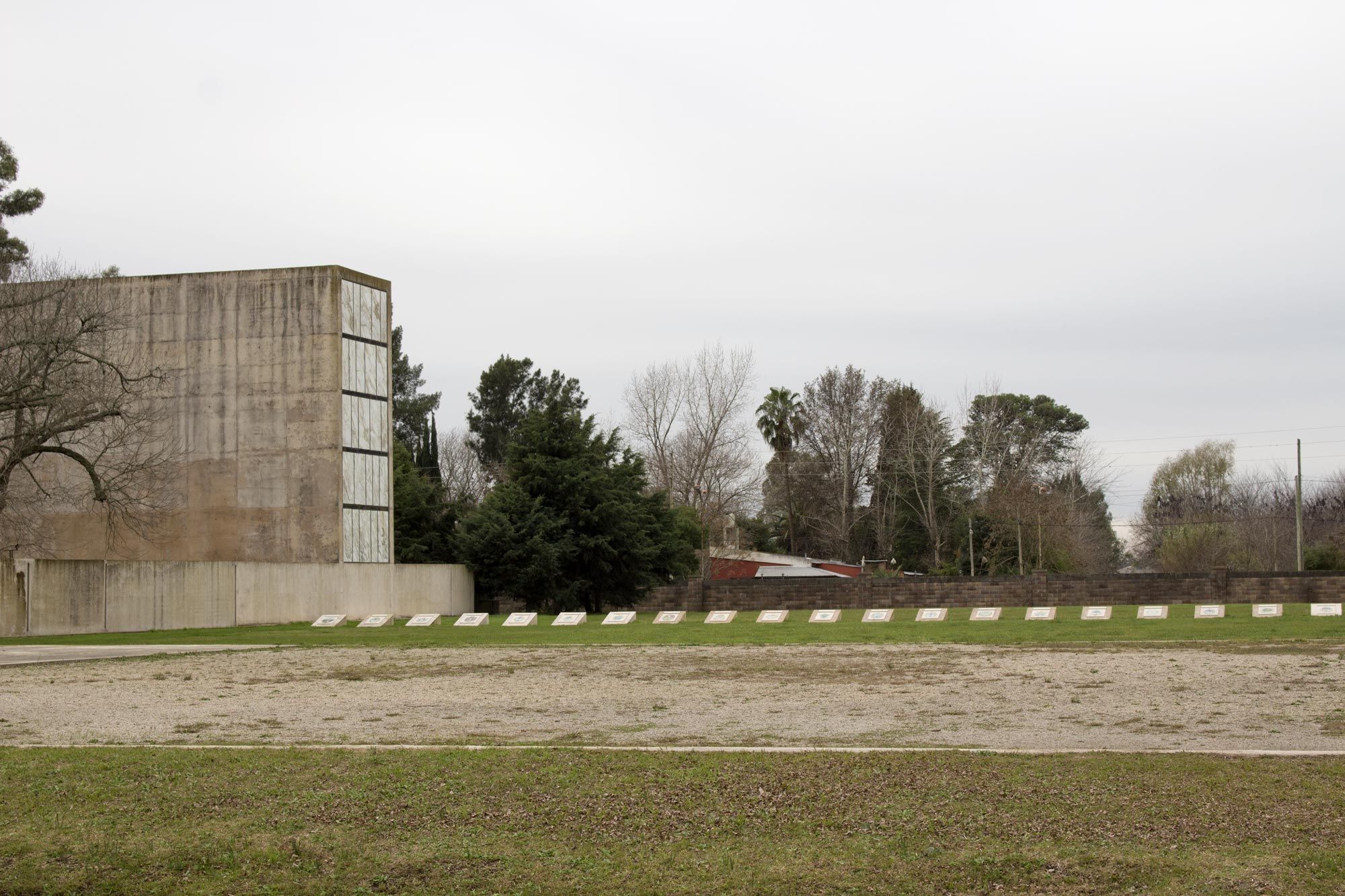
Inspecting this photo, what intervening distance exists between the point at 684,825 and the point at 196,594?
30786mm

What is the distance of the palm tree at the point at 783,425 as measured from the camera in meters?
79.0

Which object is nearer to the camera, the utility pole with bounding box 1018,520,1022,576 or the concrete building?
the concrete building

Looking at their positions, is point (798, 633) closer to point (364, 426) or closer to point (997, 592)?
point (997, 592)

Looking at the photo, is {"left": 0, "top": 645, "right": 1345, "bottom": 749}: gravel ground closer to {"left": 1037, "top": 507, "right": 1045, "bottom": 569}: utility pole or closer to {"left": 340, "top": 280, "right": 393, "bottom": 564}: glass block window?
{"left": 340, "top": 280, "right": 393, "bottom": 564}: glass block window

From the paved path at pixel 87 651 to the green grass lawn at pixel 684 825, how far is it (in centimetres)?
1309

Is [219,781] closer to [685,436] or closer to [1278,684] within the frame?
[1278,684]

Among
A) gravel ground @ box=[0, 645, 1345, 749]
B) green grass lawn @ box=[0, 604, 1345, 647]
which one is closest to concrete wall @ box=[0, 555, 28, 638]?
green grass lawn @ box=[0, 604, 1345, 647]

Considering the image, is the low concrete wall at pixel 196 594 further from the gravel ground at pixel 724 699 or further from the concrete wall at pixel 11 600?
the gravel ground at pixel 724 699

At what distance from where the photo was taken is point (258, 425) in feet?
137

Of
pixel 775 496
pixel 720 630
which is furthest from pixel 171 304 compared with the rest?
pixel 775 496

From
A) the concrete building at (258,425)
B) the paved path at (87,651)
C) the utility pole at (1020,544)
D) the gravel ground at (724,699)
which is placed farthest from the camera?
the utility pole at (1020,544)

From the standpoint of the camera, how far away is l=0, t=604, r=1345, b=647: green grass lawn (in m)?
23.7

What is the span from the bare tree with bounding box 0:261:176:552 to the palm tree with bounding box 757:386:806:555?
44054 mm

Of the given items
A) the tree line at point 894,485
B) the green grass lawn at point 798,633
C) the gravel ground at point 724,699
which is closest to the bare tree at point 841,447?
the tree line at point 894,485
